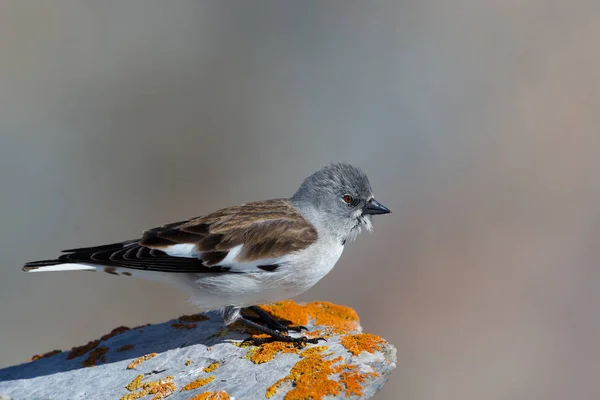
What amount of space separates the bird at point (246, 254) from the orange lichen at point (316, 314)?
1.11 feet

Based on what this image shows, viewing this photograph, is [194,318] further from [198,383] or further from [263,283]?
[198,383]

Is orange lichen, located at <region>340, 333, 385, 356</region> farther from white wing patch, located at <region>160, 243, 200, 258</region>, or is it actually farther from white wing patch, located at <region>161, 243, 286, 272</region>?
white wing patch, located at <region>160, 243, 200, 258</region>

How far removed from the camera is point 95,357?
19.3ft

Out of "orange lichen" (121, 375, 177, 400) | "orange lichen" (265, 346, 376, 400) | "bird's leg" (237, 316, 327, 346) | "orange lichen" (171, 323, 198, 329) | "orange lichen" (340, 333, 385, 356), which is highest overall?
"orange lichen" (340, 333, 385, 356)

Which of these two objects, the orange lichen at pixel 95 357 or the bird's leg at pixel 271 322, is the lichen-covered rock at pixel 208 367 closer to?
the orange lichen at pixel 95 357

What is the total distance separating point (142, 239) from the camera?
19.6ft

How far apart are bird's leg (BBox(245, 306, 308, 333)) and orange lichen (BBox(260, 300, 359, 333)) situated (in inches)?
8.2

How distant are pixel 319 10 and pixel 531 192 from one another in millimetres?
5918

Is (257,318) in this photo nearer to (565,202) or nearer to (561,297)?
(561,297)

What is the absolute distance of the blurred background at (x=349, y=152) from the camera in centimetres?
1057

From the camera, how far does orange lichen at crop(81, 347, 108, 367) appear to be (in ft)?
19.0

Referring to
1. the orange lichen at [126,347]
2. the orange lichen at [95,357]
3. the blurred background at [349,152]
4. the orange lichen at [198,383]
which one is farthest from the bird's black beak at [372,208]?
the blurred background at [349,152]

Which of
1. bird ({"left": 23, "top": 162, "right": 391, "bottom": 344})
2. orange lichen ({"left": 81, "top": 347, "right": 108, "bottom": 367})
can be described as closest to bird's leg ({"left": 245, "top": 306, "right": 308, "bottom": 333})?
bird ({"left": 23, "top": 162, "right": 391, "bottom": 344})

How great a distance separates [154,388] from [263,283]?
117 centimetres
